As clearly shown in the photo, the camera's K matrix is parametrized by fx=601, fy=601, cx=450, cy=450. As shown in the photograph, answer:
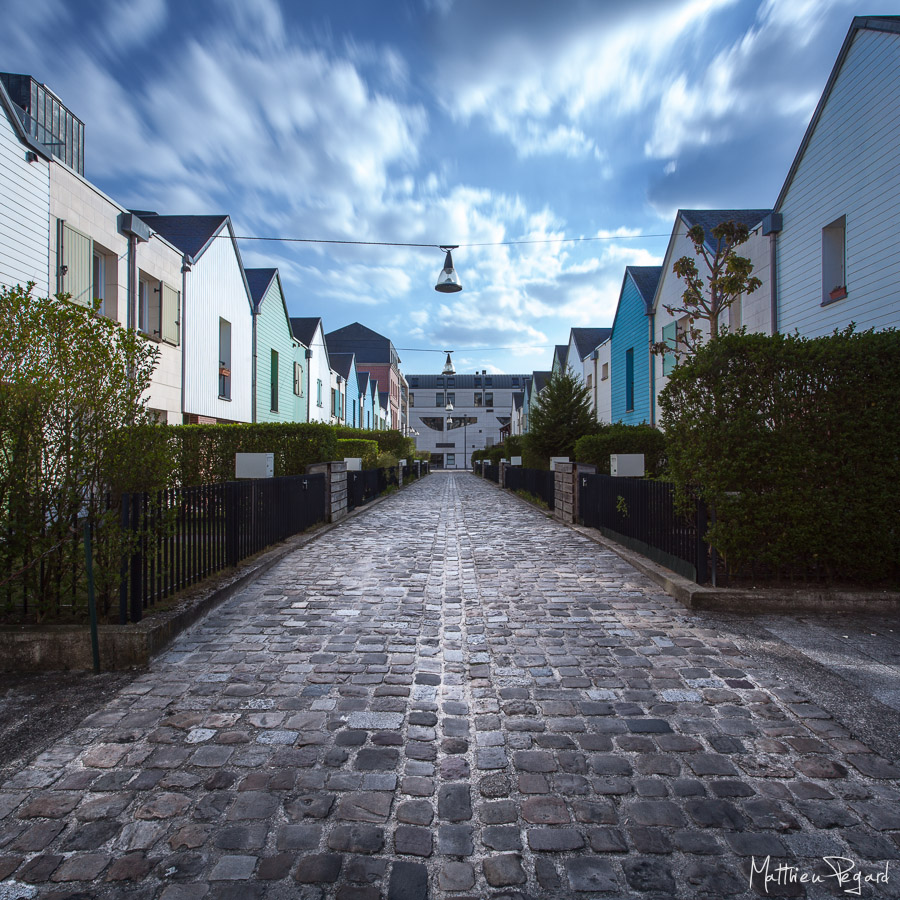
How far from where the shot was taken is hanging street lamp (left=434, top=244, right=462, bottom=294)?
14461mm

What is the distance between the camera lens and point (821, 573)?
19.6 feet

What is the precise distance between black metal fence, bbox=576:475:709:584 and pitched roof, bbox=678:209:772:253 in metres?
9.31

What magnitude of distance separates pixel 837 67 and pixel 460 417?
70.6m

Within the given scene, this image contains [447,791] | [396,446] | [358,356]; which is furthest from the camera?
[358,356]

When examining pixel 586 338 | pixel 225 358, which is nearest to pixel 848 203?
pixel 225 358

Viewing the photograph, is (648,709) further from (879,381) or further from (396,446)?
(396,446)

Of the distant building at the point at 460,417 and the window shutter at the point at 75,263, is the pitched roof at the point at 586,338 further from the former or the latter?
the distant building at the point at 460,417

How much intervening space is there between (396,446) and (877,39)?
25.7 meters

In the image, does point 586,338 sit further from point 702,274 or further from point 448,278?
point 448,278

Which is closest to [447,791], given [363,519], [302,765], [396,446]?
[302,765]

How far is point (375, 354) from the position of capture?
64.8 metres

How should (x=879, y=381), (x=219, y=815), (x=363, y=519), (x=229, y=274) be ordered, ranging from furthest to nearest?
(x=229, y=274)
(x=363, y=519)
(x=879, y=381)
(x=219, y=815)

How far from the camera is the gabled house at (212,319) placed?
1524 centimetres

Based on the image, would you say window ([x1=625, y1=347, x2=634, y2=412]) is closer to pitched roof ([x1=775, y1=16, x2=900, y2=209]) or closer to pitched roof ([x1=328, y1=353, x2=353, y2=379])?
pitched roof ([x1=775, y1=16, x2=900, y2=209])
